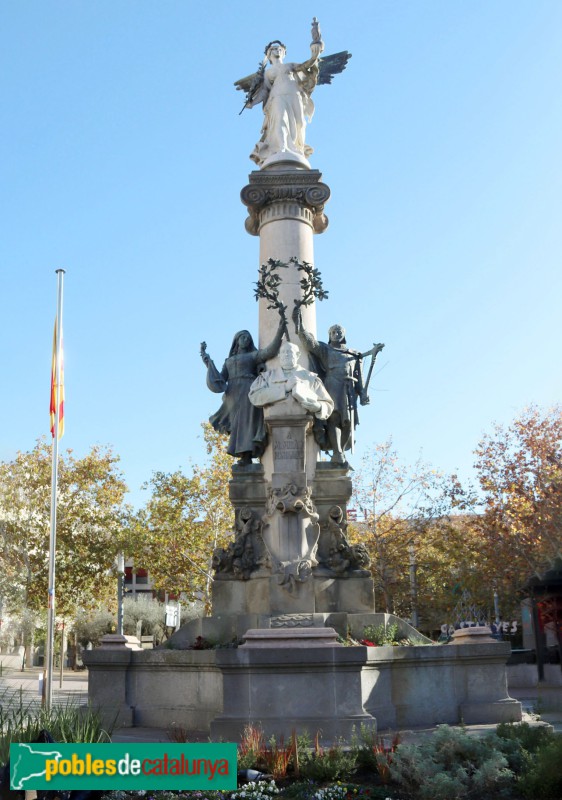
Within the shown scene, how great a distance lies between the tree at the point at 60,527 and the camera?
37938mm

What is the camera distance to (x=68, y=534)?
125 ft

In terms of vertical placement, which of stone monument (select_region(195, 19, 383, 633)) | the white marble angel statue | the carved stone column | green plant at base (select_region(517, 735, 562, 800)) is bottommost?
green plant at base (select_region(517, 735, 562, 800))

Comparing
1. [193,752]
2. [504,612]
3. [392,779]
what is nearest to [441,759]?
[392,779]

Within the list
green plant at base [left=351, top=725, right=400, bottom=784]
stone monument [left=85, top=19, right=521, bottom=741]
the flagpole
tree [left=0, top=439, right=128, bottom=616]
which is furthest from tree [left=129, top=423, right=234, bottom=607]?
green plant at base [left=351, top=725, right=400, bottom=784]

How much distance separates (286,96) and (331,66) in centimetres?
153

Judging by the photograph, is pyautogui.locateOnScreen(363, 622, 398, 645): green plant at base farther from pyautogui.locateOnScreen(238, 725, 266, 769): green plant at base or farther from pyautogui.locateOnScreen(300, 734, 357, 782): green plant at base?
pyautogui.locateOnScreen(300, 734, 357, 782): green plant at base

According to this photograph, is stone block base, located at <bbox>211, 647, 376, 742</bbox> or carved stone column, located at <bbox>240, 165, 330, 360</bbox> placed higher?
carved stone column, located at <bbox>240, 165, 330, 360</bbox>

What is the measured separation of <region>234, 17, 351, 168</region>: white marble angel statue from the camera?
1706cm

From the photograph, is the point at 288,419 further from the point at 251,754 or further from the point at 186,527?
the point at 186,527

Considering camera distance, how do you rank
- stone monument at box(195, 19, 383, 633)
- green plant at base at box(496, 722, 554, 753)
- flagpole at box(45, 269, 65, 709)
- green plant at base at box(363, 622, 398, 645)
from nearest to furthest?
1. green plant at base at box(496, 722, 554, 753)
2. green plant at base at box(363, 622, 398, 645)
3. stone monument at box(195, 19, 383, 633)
4. flagpole at box(45, 269, 65, 709)

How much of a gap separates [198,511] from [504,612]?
2479 centimetres

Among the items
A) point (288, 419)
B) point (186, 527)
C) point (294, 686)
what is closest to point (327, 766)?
point (294, 686)

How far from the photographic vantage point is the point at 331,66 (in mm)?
18156

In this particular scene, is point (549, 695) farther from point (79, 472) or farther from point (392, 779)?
point (79, 472)
